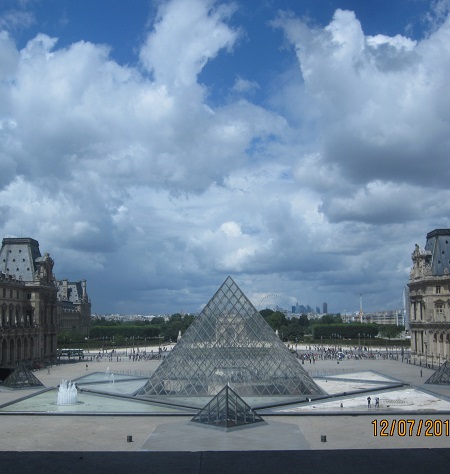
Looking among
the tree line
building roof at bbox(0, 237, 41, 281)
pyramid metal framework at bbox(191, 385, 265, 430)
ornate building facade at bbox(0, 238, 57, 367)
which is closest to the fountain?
pyramid metal framework at bbox(191, 385, 265, 430)

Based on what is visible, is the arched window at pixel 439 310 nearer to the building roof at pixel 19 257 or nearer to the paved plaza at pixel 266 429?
the paved plaza at pixel 266 429

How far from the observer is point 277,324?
424 feet

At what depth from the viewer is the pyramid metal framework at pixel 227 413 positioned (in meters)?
27.6

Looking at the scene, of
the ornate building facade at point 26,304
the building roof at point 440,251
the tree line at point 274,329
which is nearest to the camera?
the ornate building facade at point 26,304

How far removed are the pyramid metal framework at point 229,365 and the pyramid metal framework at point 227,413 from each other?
9612mm

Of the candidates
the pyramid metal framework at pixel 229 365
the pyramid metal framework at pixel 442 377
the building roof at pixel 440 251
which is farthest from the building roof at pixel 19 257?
the pyramid metal framework at pixel 442 377

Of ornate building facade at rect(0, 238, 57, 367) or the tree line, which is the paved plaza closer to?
ornate building facade at rect(0, 238, 57, 367)

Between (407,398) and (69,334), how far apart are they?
84.6 metres

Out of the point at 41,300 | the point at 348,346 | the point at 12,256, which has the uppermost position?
the point at 12,256

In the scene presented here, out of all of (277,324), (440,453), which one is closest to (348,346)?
(277,324)

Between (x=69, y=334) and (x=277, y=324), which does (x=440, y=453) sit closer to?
(x=69, y=334)
